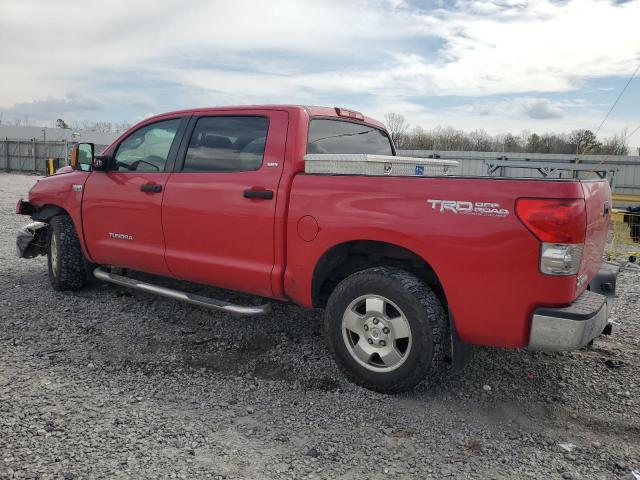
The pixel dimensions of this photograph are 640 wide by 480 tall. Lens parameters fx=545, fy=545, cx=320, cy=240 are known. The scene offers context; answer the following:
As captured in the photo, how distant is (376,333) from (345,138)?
1903 mm

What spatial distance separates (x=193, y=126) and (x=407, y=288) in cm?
246

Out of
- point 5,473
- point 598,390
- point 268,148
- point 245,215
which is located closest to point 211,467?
point 5,473

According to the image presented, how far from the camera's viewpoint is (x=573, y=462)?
114 inches

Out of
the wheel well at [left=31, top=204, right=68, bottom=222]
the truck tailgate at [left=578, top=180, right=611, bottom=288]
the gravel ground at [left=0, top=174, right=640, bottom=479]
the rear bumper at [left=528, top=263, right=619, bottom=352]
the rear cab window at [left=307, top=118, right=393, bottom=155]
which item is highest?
the rear cab window at [left=307, top=118, right=393, bottom=155]

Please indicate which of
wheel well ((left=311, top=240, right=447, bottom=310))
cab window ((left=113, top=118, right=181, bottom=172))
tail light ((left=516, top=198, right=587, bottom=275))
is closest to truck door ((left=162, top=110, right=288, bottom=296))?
cab window ((left=113, top=118, right=181, bottom=172))

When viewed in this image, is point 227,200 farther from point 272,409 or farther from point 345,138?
point 272,409

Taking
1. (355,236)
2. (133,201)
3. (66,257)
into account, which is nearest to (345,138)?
(355,236)

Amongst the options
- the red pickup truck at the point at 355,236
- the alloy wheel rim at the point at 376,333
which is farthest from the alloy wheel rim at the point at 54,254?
the alloy wheel rim at the point at 376,333

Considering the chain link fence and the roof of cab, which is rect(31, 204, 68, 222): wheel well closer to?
the roof of cab

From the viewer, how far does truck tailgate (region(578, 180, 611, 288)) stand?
124 inches

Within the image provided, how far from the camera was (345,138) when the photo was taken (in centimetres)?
474

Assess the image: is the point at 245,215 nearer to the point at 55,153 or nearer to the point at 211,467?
the point at 211,467

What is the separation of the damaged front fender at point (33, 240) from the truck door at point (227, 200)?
8.72 ft

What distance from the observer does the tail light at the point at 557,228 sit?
291 cm
